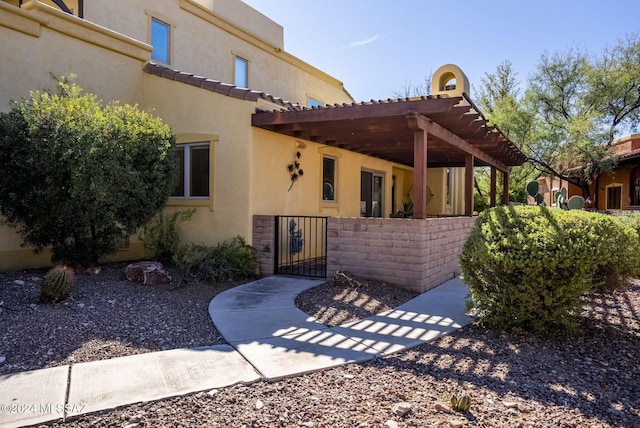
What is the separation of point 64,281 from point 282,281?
3.61 meters

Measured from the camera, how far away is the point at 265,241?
28.5 ft

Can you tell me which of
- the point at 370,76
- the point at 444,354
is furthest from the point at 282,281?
the point at 370,76

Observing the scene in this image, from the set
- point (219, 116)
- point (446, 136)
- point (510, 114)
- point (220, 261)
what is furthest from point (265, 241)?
point (510, 114)

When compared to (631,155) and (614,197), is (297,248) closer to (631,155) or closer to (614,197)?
(631,155)

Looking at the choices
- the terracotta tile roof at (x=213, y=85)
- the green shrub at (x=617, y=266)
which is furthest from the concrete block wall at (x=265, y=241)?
the green shrub at (x=617, y=266)

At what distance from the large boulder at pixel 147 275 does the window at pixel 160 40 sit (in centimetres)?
647

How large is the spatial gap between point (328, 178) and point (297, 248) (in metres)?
3.11

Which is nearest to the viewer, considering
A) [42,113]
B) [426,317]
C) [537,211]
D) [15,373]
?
[15,373]

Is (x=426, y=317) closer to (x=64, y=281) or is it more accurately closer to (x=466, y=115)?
(x=466, y=115)

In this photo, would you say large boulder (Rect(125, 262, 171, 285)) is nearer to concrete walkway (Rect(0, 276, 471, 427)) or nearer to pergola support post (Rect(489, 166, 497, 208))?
concrete walkway (Rect(0, 276, 471, 427))

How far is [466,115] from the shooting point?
8016 millimetres

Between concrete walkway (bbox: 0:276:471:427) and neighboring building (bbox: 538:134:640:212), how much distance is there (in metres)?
17.1

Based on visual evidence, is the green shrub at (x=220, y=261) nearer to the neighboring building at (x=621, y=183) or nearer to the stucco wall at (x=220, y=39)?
the stucco wall at (x=220, y=39)

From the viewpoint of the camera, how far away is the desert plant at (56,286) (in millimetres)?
5590
